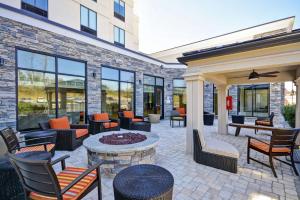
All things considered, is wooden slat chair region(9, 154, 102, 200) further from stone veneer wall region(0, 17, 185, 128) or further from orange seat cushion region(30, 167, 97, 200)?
stone veneer wall region(0, 17, 185, 128)

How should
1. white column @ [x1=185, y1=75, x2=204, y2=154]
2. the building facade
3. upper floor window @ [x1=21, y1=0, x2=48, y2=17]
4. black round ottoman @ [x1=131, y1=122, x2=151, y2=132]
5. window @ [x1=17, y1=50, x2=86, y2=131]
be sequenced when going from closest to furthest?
white column @ [x1=185, y1=75, x2=204, y2=154], the building facade, window @ [x1=17, y1=50, x2=86, y2=131], black round ottoman @ [x1=131, y1=122, x2=151, y2=132], upper floor window @ [x1=21, y1=0, x2=48, y2=17]

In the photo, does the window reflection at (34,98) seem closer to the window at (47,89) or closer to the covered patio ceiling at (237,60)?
the window at (47,89)

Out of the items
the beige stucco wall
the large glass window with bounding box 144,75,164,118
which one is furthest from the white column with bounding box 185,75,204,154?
the beige stucco wall

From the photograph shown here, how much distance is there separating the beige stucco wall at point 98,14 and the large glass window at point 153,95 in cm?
474

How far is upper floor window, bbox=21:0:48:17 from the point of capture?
25.7ft

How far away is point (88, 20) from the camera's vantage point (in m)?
10.6

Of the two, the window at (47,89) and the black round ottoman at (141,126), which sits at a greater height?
the window at (47,89)

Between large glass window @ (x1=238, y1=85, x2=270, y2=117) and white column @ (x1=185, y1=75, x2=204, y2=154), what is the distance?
9.74 meters

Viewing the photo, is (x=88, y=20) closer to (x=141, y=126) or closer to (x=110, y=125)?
(x=110, y=125)

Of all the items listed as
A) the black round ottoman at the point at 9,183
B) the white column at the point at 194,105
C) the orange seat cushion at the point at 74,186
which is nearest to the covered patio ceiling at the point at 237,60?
the white column at the point at 194,105

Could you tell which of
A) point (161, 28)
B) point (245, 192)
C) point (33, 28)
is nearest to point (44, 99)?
point (33, 28)

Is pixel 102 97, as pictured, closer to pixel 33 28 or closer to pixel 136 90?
pixel 136 90

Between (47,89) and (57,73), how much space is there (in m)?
0.74

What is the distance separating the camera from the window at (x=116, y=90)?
830 centimetres
